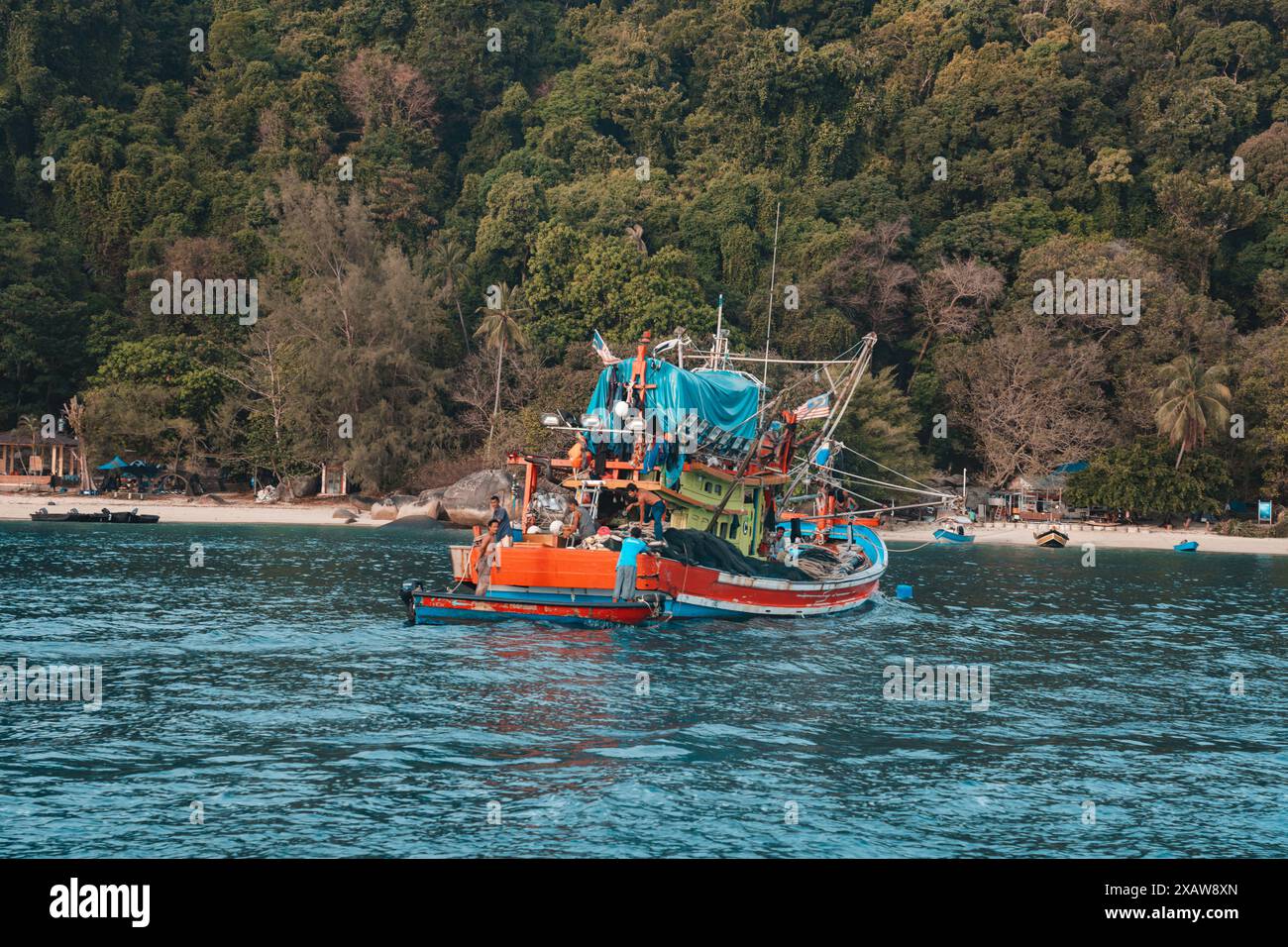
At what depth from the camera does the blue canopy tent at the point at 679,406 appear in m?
31.3

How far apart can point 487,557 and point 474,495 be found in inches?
1460

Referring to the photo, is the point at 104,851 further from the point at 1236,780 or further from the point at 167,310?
the point at 167,310

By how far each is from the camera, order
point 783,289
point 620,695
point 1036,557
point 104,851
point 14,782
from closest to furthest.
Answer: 1. point 104,851
2. point 14,782
3. point 620,695
4. point 1036,557
5. point 783,289

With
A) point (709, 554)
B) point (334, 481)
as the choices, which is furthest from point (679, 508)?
point (334, 481)

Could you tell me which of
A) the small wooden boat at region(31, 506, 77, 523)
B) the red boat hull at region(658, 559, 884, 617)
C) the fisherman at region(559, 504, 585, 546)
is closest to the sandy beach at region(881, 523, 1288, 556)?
the red boat hull at region(658, 559, 884, 617)

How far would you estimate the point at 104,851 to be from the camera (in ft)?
43.7

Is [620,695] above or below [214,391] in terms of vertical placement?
below

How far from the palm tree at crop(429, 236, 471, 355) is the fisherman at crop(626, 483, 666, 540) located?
46596mm

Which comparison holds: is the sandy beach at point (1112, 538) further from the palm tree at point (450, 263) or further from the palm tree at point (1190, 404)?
the palm tree at point (450, 263)

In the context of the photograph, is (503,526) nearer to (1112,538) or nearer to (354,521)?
(354,521)

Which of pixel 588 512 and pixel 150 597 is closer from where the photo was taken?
pixel 588 512

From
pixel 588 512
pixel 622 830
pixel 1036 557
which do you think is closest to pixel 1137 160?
pixel 1036 557
